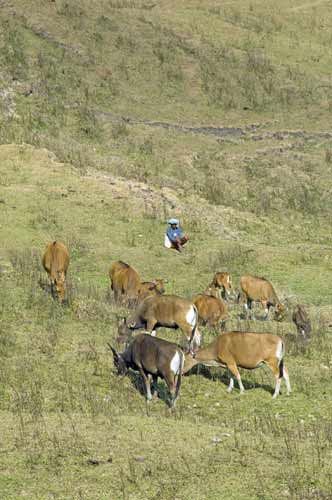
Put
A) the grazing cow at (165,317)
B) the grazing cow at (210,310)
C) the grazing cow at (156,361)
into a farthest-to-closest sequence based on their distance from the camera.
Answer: the grazing cow at (210,310) → the grazing cow at (165,317) → the grazing cow at (156,361)

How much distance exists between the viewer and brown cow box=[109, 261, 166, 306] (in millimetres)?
19203

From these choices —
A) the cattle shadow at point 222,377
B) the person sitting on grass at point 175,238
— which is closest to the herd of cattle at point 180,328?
the cattle shadow at point 222,377

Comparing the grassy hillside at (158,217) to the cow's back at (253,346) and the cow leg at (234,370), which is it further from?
the cow's back at (253,346)

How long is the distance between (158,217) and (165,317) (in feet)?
39.8

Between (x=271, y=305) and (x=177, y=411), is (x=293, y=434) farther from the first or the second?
(x=271, y=305)

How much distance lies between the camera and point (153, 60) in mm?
48281

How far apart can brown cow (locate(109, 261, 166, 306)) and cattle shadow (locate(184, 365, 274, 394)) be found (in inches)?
139

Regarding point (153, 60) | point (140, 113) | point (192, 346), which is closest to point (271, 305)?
point (192, 346)

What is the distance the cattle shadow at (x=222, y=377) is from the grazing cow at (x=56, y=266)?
16.9ft

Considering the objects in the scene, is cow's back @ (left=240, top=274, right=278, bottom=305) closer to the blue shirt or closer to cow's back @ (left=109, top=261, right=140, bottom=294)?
cow's back @ (left=109, top=261, right=140, bottom=294)

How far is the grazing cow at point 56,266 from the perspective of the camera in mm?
19719

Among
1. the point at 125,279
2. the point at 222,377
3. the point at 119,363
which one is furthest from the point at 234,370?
the point at 125,279

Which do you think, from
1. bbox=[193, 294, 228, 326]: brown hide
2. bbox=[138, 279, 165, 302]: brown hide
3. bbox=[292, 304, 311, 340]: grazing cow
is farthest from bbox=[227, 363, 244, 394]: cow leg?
bbox=[138, 279, 165, 302]: brown hide

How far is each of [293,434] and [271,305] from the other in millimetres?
8327
